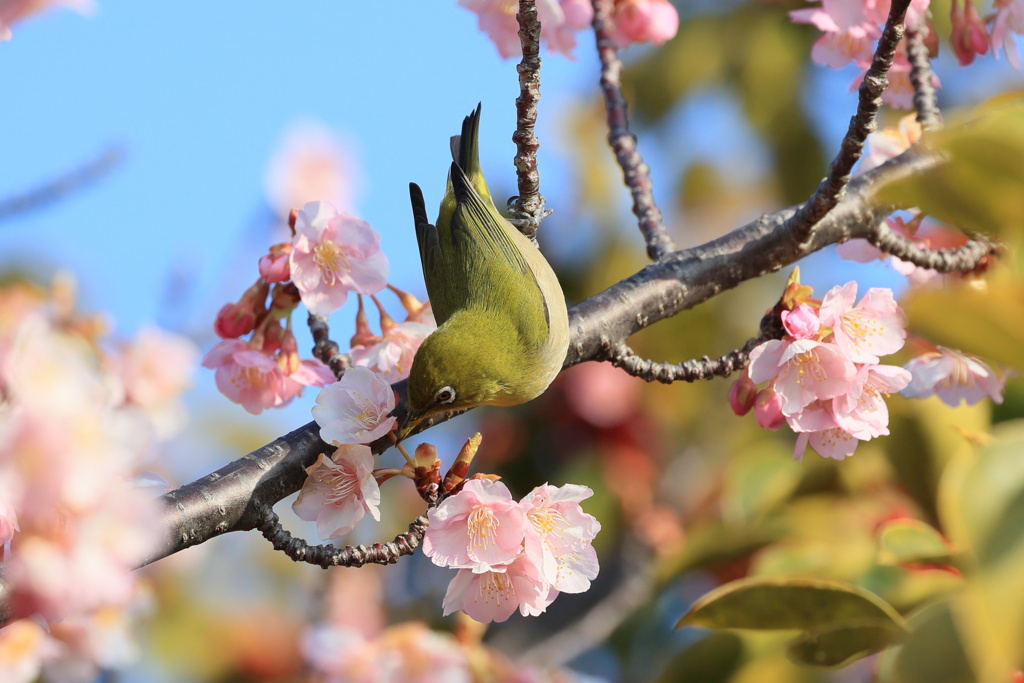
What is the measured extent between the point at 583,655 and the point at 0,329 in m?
3.08

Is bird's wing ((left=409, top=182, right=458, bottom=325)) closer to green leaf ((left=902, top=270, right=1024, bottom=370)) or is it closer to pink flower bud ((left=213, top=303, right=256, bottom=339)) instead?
pink flower bud ((left=213, top=303, right=256, bottom=339))

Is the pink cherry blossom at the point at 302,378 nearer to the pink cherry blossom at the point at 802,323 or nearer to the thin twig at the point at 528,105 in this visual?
the thin twig at the point at 528,105

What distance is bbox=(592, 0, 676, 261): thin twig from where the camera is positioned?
235 cm

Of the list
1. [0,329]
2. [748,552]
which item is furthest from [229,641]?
[748,552]

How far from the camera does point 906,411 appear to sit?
8.86 ft

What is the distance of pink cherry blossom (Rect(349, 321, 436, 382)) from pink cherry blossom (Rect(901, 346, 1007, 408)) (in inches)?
48.1

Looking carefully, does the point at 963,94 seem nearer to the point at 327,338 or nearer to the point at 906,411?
the point at 906,411

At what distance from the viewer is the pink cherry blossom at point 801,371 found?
1805mm

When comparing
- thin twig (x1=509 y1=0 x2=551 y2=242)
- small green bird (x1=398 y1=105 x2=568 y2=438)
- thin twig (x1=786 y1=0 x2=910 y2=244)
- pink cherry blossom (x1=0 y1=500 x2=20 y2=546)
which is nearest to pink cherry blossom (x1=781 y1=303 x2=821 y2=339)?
thin twig (x1=786 y1=0 x2=910 y2=244)

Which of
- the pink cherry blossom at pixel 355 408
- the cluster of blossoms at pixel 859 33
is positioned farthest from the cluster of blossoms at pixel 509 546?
the cluster of blossoms at pixel 859 33

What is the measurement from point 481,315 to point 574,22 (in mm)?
950

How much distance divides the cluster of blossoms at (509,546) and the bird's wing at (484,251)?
0.74 m

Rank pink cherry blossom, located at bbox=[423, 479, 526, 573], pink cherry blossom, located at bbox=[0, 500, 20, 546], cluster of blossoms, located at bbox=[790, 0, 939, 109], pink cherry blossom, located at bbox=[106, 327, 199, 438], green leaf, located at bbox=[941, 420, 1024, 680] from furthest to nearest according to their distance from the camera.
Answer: pink cherry blossom, located at bbox=[106, 327, 199, 438], cluster of blossoms, located at bbox=[790, 0, 939, 109], pink cherry blossom, located at bbox=[423, 479, 526, 573], pink cherry blossom, located at bbox=[0, 500, 20, 546], green leaf, located at bbox=[941, 420, 1024, 680]

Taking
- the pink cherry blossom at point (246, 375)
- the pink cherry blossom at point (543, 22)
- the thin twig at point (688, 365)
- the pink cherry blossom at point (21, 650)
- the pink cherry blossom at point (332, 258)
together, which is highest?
the pink cherry blossom at point (543, 22)
